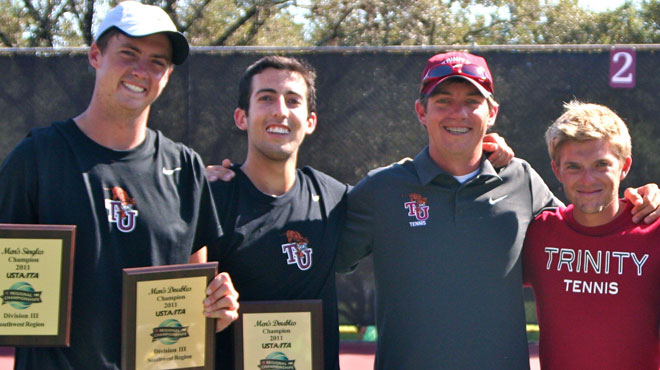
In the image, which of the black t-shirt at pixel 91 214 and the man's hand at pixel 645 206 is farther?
the man's hand at pixel 645 206

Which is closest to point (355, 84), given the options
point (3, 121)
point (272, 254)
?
point (3, 121)

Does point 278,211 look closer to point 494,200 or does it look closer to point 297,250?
point 297,250

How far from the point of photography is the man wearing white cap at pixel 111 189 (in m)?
2.40

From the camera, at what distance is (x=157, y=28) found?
8.61 ft

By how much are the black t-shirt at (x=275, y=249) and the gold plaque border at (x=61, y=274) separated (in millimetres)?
604

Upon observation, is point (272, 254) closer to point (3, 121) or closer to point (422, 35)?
point (3, 121)

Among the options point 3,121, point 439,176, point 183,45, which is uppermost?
point 3,121

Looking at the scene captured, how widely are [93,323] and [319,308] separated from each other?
821mm

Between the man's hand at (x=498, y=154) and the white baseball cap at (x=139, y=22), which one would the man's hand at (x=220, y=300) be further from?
the man's hand at (x=498, y=154)

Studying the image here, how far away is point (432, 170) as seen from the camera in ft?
10.0

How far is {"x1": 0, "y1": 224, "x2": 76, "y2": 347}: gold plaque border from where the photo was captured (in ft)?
7.59

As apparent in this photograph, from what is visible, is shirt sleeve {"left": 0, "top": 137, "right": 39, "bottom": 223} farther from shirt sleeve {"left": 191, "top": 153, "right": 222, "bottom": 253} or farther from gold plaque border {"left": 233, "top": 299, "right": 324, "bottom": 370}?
gold plaque border {"left": 233, "top": 299, "right": 324, "bottom": 370}

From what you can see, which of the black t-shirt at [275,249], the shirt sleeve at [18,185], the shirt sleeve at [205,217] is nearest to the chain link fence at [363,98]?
the black t-shirt at [275,249]

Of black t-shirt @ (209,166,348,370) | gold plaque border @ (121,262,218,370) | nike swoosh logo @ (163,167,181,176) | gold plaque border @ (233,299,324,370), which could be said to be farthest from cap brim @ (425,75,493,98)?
gold plaque border @ (121,262,218,370)
